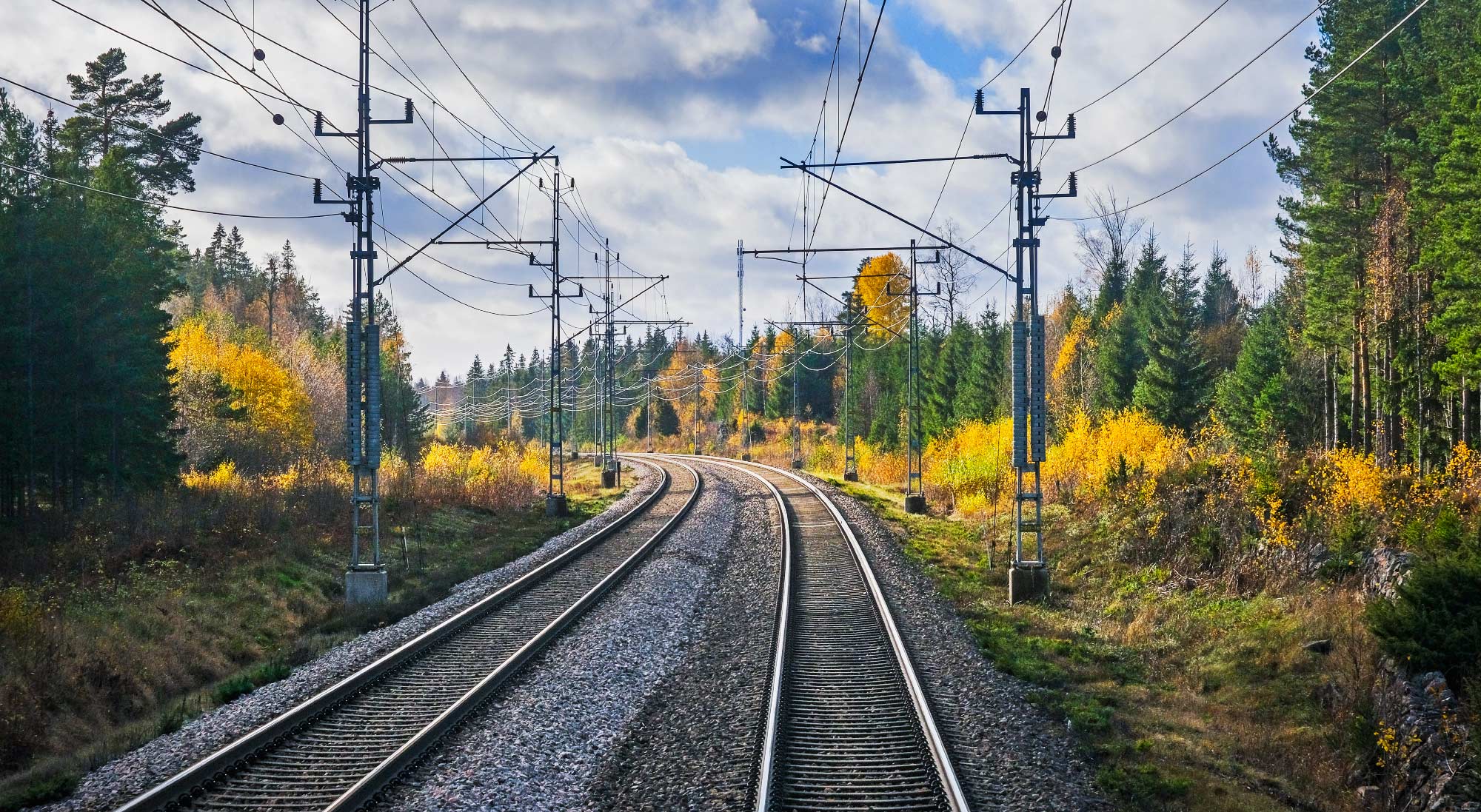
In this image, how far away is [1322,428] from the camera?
45.4m

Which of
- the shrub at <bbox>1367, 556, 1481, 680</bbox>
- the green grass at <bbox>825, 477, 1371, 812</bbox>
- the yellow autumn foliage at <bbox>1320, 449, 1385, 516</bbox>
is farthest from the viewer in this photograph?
the yellow autumn foliage at <bbox>1320, 449, 1385, 516</bbox>

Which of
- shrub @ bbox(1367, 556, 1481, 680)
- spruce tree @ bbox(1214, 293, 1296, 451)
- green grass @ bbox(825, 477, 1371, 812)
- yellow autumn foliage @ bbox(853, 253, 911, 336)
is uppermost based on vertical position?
yellow autumn foliage @ bbox(853, 253, 911, 336)

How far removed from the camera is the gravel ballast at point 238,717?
8.47m

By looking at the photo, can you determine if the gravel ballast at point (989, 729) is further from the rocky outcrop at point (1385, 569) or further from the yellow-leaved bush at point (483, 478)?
the yellow-leaved bush at point (483, 478)

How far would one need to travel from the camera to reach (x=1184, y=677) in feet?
42.1

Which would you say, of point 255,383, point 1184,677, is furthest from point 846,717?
point 255,383

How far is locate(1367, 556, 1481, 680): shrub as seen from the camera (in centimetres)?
1018

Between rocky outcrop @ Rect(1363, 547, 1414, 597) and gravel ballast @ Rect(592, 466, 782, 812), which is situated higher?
rocky outcrop @ Rect(1363, 547, 1414, 597)

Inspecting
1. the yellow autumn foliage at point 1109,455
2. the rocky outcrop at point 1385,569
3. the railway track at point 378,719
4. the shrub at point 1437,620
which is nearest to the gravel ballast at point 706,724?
the railway track at point 378,719

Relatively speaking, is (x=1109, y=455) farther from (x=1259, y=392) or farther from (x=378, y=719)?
(x=378, y=719)

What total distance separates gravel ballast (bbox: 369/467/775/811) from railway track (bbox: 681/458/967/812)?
510 millimetres

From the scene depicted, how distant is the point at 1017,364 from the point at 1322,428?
111ft

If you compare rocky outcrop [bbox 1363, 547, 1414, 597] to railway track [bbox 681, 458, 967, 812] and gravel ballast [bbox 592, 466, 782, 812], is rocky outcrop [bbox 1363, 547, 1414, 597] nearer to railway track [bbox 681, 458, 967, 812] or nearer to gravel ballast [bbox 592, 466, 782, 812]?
railway track [bbox 681, 458, 967, 812]

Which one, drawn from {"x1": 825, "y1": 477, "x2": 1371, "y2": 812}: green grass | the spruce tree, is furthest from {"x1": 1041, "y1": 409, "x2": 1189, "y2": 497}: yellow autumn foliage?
the spruce tree
